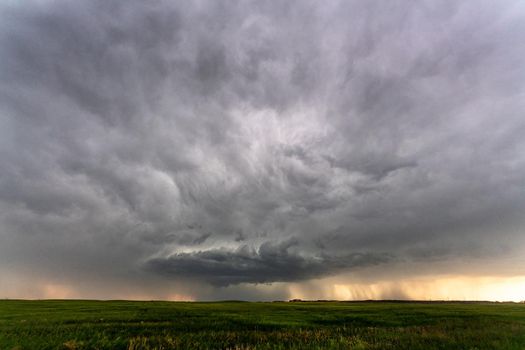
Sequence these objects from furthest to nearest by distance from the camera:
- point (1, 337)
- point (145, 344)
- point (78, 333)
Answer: point (78, 333), point (1, 337), point (145, 344)

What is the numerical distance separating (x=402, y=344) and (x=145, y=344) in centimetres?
1653

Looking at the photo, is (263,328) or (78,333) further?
(263,328)

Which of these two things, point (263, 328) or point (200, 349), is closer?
point (200, 349)

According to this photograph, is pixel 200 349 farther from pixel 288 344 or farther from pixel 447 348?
pixel 447 348

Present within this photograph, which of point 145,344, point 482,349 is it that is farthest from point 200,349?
point 482,349

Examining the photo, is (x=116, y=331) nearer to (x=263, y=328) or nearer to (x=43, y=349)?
(x=43, y=349)

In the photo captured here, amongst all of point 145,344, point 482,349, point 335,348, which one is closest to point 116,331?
point 145,344

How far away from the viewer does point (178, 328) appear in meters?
29.1

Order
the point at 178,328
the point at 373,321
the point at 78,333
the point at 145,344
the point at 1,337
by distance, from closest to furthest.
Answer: the point at 145,344 → the point at 1,337 → the point at 78,333 → the point at 178,328 → the point at 373,321

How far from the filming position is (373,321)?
125 feet

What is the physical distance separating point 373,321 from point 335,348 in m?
22.1

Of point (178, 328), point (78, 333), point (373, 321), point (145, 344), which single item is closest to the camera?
point (145, 344)

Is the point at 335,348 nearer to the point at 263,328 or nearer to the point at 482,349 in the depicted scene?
the point at 482,349

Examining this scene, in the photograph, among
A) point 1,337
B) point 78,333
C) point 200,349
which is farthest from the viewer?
point 78,333
